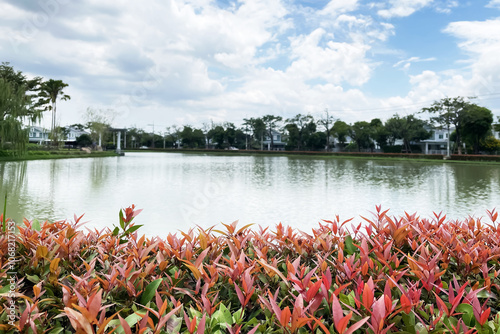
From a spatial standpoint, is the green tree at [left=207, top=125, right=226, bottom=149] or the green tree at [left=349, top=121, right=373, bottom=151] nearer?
the green tree at [left=349, top=121, right=373, bottom=151]

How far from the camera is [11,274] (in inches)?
68.7

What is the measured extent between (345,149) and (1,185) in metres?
52.9

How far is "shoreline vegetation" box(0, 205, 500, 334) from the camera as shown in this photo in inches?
46.1

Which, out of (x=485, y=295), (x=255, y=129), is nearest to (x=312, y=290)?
(x=485, y=295)

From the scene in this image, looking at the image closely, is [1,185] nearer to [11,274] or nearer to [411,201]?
[11,274]

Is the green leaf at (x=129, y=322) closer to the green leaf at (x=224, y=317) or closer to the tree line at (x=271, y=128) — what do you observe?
the green leaf at (x=224, y=317)

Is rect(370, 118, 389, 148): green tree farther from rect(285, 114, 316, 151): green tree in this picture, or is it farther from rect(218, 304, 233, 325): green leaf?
rect(218, 304, 233, 325): green leaf

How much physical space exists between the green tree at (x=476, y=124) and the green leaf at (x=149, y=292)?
43.1m

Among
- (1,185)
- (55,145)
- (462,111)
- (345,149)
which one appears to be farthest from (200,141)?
(1,185)

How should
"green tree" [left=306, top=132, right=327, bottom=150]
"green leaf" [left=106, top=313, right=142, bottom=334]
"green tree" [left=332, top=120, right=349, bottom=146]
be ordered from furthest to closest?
"green tree" [left=306, top=132, right=327, bottom=150], "green tree" [left=332, top=120, right=349, bottom=146], "green leaf" [left=106, top=313, right=142, bottom=334]

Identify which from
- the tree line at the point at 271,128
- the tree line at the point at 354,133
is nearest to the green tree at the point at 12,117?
the tree line at the point at 271,128

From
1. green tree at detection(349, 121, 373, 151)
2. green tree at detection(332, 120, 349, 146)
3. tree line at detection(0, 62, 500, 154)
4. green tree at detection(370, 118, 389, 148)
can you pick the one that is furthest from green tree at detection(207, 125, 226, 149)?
green tree at detection(370, 118, 389, 148)

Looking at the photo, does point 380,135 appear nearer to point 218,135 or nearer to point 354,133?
point 354,133

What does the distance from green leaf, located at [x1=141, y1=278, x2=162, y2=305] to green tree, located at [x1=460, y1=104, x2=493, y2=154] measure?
43.1 meters
